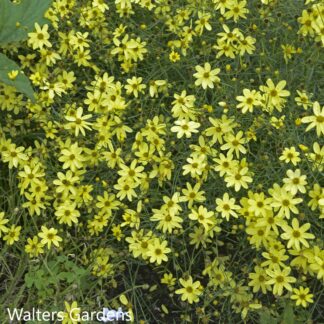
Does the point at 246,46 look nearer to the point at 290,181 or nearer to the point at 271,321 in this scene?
the point at 290,181

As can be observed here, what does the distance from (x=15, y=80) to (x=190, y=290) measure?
0.97m

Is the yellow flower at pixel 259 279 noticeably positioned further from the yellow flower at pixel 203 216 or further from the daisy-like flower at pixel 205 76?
the daisy-like flower at pixel 205 76

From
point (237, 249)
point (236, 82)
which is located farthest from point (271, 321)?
point (236, 82)

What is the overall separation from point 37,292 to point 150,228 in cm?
45

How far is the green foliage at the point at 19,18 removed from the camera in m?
2.53

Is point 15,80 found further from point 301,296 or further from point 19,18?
point 301,296

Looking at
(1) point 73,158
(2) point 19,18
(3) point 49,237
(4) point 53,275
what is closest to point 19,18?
(2) point 19,18

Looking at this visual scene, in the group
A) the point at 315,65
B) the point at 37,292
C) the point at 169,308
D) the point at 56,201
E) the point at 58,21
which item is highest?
the point at 58,21

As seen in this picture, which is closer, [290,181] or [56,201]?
[290,181]

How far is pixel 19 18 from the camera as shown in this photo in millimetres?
2541

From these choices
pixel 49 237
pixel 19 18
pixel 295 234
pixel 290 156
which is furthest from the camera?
pixel 19 18

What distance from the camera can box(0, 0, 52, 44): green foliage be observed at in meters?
2.53

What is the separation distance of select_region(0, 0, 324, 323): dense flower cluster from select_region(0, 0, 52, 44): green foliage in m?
0.06

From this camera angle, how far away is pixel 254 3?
276 centimetres
